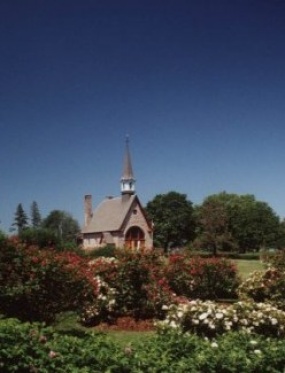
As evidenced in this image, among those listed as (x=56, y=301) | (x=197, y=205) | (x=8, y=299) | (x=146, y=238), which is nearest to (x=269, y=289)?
(x=56, y=301)

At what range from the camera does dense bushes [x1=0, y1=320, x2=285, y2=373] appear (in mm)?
7398

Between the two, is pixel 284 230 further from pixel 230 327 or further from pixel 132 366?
pixel 132 366

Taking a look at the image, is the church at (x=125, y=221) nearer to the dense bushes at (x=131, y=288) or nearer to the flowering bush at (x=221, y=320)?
the dense bushes at (x=131, y=288)

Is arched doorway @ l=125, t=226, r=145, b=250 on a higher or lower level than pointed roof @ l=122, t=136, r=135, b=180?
lower

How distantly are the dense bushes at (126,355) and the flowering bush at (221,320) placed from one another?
2608 mm

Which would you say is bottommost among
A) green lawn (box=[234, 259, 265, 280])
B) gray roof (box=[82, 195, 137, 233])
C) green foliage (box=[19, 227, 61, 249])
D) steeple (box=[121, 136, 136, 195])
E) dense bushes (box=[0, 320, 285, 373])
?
dense bushes (box=[0, 320, 285, 373])

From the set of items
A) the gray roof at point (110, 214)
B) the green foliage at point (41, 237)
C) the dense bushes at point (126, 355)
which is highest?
the gray roof at point (110, 214)

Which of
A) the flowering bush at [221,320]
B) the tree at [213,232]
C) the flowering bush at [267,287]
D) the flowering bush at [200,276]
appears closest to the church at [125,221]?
the tree at [213,232]

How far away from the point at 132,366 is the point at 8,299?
18.9 feet

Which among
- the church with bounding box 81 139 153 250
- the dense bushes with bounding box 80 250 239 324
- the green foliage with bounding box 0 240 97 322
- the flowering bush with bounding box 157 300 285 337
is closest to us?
the flowering bush with bounding box 157 300 285 337

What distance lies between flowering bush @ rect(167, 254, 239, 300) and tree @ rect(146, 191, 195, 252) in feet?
176

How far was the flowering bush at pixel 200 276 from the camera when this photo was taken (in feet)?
60.4

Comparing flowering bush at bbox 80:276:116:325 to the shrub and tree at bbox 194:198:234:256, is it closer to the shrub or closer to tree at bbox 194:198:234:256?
the shrub

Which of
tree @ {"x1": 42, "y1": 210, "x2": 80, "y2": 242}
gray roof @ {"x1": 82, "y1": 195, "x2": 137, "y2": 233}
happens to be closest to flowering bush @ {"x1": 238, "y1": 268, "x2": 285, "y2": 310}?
gray roof @ {"x1": 82, "y1": 195, "x2": 137, "y2": 233}
